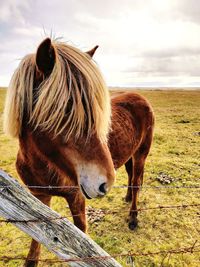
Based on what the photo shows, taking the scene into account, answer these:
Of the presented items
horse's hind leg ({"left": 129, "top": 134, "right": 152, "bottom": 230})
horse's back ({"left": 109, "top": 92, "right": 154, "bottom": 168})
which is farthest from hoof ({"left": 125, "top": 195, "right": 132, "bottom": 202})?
horse's back ({"left": 109, "top": 92, "right": 154, "bottom": 168})

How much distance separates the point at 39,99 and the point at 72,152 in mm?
532

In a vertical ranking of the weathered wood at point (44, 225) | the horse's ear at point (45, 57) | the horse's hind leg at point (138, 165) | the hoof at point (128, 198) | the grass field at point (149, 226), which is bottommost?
the grass field at point (149, 226)

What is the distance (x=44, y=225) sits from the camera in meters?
1.57

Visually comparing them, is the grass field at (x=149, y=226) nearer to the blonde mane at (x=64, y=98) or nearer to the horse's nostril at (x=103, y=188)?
the horse's nostril at (x=103, y=188)

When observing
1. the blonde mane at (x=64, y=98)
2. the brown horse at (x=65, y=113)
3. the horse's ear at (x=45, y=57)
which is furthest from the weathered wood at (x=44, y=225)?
the horse's ear at (x=45, y=57)

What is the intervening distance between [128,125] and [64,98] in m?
2.48

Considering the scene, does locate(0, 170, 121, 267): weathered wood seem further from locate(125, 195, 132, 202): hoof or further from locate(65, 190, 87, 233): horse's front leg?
locate(125, 195, 132, 202): hoof

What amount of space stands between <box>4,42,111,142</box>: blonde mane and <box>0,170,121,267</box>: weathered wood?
2.17ft

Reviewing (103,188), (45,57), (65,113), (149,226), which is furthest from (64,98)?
(149,226)

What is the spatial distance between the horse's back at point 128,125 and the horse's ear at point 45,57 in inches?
79.6

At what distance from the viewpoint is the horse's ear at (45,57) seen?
188 centimetres

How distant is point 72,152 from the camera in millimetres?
2037

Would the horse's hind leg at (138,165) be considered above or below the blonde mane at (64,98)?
below

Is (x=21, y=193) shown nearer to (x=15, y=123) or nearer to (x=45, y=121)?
(x=45, y=121)
